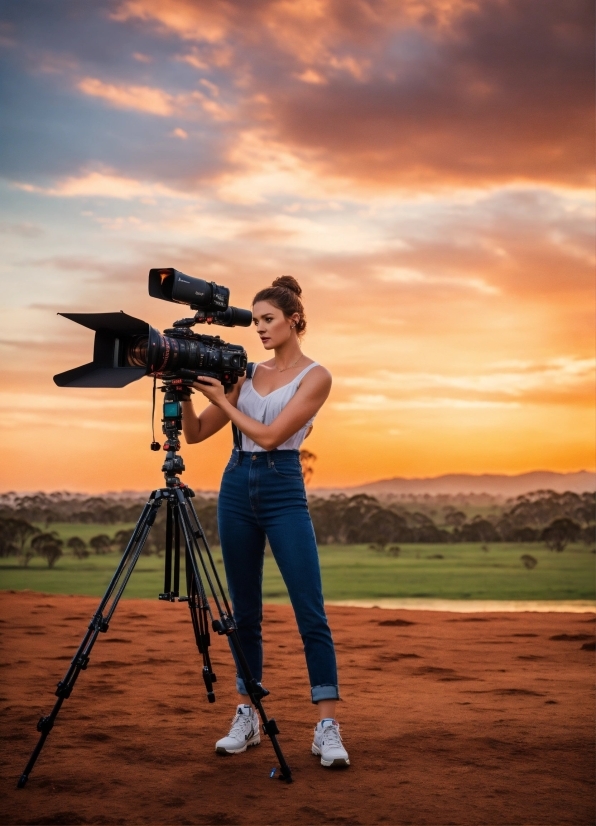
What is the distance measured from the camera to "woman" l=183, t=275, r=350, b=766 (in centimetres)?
339

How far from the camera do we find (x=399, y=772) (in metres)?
3.40

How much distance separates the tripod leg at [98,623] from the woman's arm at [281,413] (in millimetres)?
452

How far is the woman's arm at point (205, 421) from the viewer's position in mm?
3684

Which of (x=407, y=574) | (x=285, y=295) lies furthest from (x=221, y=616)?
(x=407, y=574)

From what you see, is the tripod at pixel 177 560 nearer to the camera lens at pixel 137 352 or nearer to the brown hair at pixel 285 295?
the camera lens at pixel 137 352

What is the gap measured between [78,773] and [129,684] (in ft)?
6.25

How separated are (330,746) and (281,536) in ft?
2.86

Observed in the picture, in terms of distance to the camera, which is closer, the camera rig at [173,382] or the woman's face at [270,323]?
the camera rig at [173,382]

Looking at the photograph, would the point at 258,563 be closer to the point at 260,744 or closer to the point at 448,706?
the point at 260,744

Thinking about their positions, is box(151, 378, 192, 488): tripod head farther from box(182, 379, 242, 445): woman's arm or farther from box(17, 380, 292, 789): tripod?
box(182, 379, 242, 445): woman's arm

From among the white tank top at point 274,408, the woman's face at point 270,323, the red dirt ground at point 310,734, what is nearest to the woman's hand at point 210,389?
the white tank top at point 274,408

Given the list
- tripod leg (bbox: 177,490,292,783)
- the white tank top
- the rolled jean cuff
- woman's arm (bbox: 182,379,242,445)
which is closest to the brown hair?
the white tank top

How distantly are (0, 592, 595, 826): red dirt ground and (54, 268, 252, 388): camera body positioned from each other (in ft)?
5.24

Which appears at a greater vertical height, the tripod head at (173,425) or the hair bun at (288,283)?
the hair bun at (288,283)
